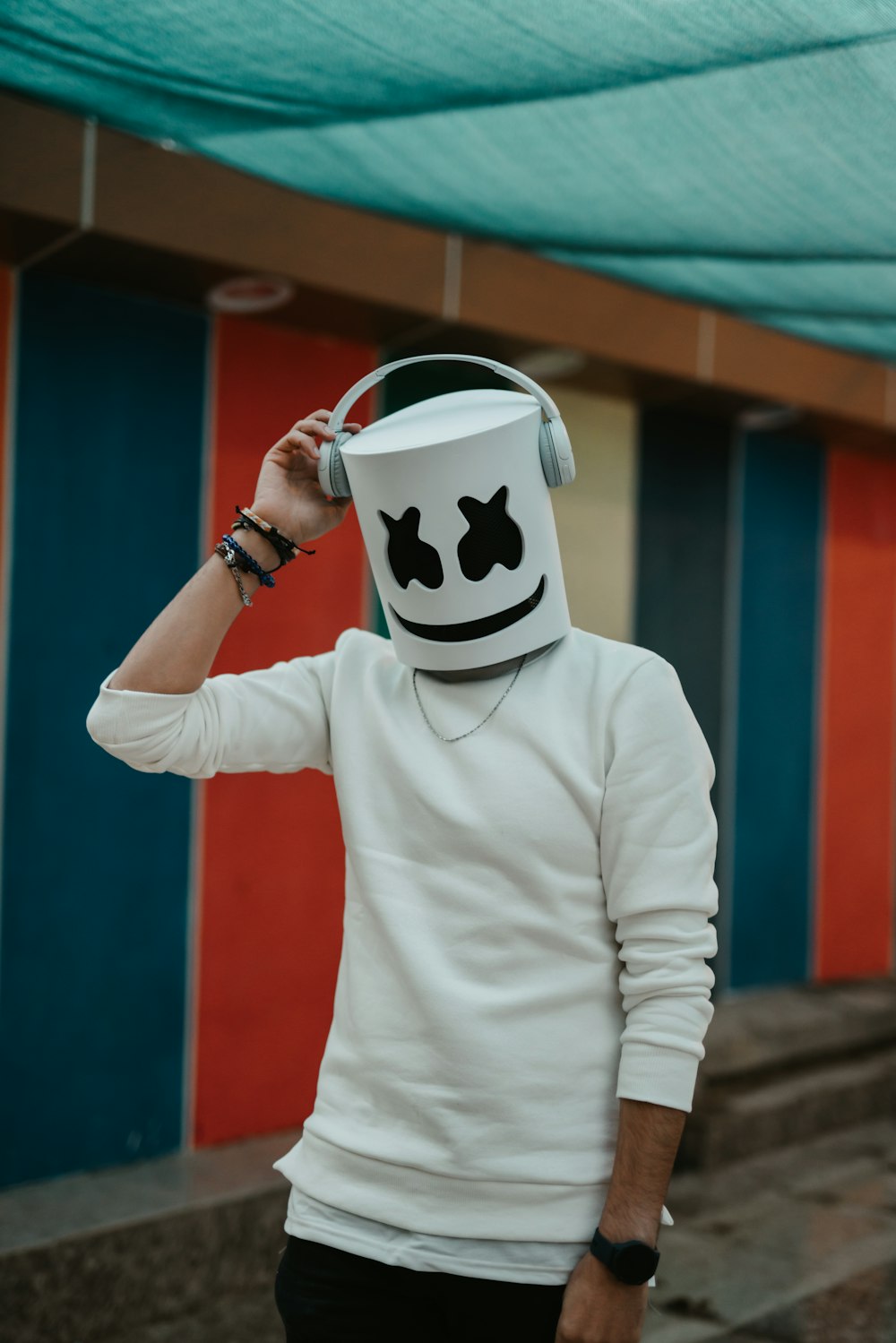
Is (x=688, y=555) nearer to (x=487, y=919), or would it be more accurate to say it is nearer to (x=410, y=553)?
(x=410, y=553)

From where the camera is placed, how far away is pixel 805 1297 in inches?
160

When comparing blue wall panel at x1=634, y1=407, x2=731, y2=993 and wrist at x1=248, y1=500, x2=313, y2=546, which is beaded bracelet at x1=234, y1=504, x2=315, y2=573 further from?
blue wall panel at x1=634, y1=407, x2=731, y2=993

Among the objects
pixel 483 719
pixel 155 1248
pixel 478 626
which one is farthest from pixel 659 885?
pixel 155 1248

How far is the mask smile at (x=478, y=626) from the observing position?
1905mm

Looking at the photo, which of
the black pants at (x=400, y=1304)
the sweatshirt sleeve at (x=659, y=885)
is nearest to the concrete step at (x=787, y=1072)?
the black pants at (x=400, y=1304)

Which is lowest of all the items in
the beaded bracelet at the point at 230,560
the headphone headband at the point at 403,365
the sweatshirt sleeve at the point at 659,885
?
the sweatshirt sleeve at the point at 659,885

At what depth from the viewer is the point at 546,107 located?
3.04 meters

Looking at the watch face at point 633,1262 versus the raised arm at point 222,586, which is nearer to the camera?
the watch face at point 633,1262

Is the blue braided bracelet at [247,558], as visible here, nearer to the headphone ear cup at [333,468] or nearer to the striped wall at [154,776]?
the headphone ear cup at [333,468]

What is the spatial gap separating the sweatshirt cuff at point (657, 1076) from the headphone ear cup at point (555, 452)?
2.52 feet

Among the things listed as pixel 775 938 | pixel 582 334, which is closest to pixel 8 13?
pixel 582 334

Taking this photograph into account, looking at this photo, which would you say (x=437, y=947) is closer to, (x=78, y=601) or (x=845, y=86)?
(x=845, y=86)

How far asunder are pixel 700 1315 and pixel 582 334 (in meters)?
3.13

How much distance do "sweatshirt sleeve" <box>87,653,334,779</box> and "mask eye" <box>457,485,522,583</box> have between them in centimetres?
31
